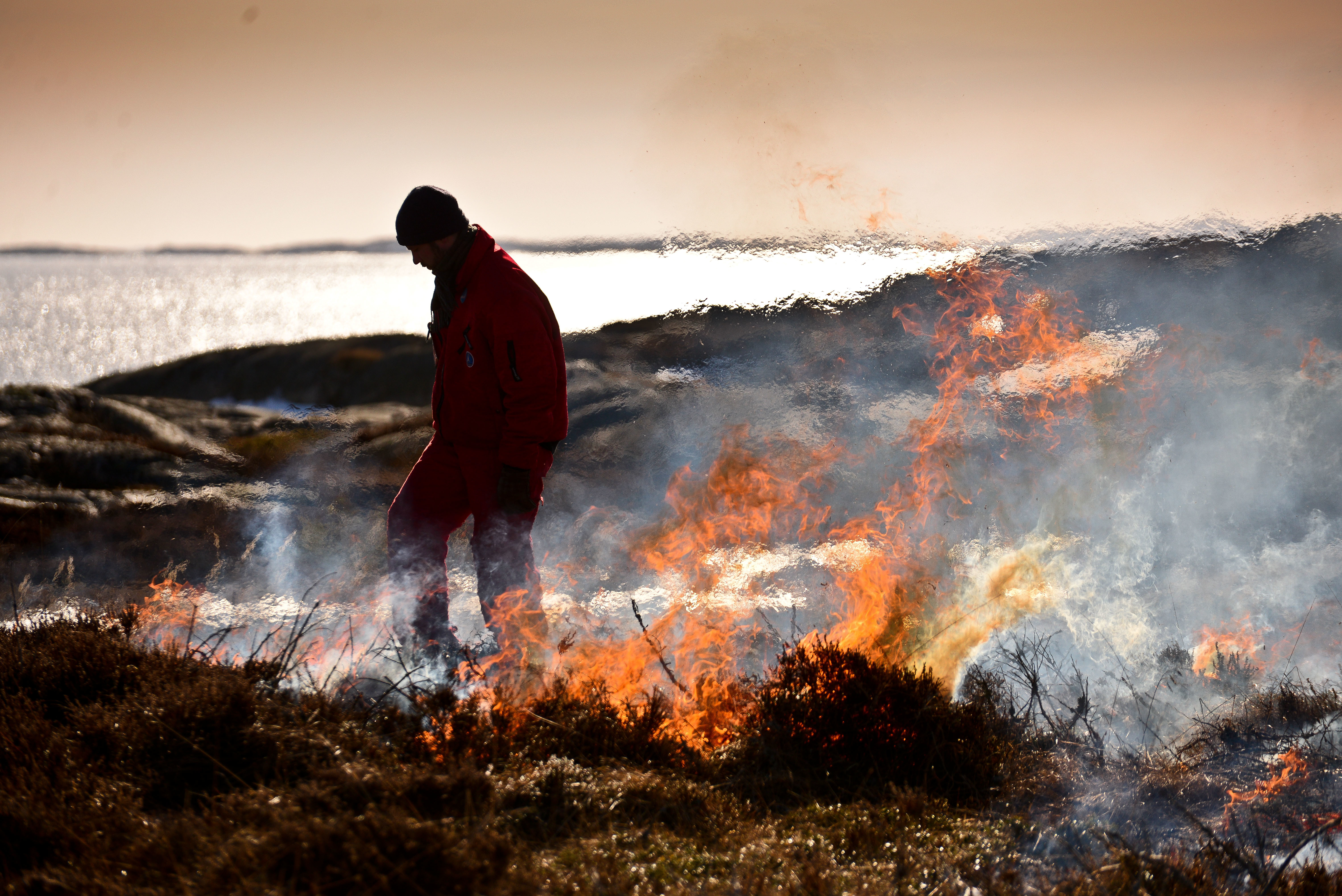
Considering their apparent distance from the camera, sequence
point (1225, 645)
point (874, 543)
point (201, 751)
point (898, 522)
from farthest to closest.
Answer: point (898, 522), point (874, 543), point (1225, 645), point (201, 751)

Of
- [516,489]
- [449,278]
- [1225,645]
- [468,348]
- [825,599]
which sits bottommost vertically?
[1225,645]

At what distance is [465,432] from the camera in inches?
175

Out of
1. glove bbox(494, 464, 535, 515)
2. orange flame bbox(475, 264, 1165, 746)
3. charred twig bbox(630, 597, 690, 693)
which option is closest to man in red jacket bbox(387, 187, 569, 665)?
glove bbox(494, 464, 535, 515)

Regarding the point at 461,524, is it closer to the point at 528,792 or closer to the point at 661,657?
the point at 661,657

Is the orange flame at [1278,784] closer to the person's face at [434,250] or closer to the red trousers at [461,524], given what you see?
the red trousers at [461,524]

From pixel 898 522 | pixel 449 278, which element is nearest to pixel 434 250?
pixel 449 278

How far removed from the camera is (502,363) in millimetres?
4223

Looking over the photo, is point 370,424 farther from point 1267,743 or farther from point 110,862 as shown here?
point 1267,743

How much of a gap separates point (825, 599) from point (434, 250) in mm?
3731

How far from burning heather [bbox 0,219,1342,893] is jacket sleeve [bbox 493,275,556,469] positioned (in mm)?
1011

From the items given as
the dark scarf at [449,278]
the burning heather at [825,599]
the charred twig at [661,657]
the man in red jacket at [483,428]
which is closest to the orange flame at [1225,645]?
the burning heather at [825,599]

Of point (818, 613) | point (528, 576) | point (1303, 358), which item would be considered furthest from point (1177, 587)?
point (528, 576)

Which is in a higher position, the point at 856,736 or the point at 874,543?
the point at 874,543

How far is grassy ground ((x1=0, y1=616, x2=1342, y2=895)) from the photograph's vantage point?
2.48 m
